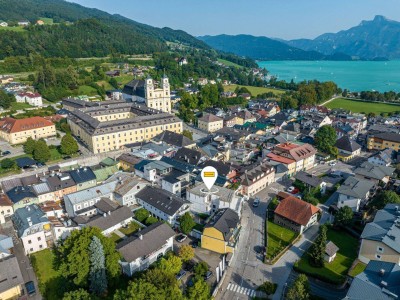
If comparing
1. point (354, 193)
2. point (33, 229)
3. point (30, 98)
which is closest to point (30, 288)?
point (33, 229)

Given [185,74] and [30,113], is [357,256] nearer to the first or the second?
[30,113]

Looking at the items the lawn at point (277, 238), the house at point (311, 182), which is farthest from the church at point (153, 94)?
the lawn at point (277, 238)

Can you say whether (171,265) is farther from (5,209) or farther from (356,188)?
(356,188)

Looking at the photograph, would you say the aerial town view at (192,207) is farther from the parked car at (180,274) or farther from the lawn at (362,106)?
the lawn at (362,106)

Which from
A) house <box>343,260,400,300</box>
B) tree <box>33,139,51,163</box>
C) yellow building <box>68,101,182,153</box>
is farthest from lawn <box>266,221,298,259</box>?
tree <box>33,139,51,163</box>

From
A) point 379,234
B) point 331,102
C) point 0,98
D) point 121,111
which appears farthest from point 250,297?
point 331,102
